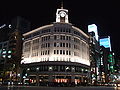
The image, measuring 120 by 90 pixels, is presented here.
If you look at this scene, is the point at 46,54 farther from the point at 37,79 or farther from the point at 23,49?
the point at 23,49

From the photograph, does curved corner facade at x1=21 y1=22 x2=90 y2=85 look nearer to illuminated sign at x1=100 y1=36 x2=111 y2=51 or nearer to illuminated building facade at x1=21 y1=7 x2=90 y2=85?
illuminated building facade at x1=21 y1=7 x2=90 y2=85

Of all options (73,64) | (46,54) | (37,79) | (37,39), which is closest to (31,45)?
(37,39)

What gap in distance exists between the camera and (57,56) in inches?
2709

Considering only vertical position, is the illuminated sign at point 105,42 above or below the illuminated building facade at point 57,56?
above

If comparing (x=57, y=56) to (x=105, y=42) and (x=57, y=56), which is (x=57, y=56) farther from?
(x=105, y=42)

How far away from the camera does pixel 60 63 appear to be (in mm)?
66250

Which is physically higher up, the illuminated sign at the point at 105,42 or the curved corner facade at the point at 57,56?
the illuminated sign at the point at 105,42

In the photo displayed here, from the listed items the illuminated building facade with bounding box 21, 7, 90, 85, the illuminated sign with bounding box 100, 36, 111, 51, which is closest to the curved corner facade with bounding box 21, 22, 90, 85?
the illuminated building facade with bounding box 21, 7, 90, 85

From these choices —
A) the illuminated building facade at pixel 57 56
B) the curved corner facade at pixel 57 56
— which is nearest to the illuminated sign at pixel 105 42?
the illuminated building facade at pixel 57 56

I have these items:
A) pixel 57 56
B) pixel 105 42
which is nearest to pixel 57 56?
pixel 57 56

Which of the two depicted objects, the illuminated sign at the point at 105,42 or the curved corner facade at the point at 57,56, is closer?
the curved corner facade at the point at 57,56

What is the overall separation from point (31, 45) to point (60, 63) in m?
24.6

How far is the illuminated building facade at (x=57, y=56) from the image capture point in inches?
2625

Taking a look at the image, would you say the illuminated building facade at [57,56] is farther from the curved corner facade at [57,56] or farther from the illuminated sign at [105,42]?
the illuminated sign at [105,42]
